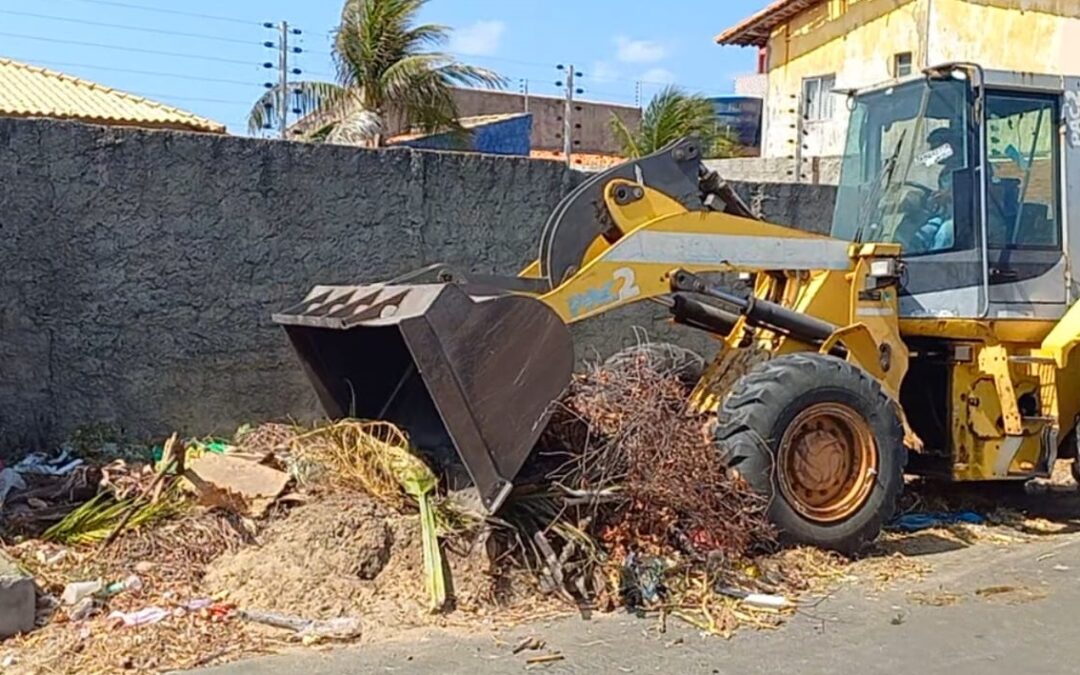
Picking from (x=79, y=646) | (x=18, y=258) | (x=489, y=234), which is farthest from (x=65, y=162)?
(x=79, y=646)

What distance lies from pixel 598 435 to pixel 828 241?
83.6 inches

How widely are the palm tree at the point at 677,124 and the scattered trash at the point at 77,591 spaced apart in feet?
66.9

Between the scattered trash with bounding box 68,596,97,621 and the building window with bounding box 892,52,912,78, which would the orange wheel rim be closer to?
the scattered trash with bounding box 68,596,97,621

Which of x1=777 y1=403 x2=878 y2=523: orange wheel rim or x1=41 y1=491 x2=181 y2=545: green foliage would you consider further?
x1=777 y1=403 x2=878 y2=523: orange wheel rim

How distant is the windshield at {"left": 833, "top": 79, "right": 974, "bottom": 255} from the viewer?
7766 mm

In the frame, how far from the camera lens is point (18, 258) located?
7535 millimetres

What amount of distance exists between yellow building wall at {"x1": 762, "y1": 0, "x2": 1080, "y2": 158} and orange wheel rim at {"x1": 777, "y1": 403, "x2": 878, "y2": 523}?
11000mm

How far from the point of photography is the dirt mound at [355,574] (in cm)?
560

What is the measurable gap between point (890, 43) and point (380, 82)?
10492 mm

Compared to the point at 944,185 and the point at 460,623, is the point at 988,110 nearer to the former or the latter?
the point at 944,185

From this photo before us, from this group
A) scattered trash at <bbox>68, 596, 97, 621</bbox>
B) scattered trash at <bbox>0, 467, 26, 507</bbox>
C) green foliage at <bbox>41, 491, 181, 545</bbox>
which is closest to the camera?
scattered trash at <bbox>68, 596, 97, 621</bbox>

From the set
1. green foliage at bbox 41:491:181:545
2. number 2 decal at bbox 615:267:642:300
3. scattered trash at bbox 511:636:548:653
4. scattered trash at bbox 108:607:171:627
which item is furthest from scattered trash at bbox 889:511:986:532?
scattered trash at bbox 108:607:171:627

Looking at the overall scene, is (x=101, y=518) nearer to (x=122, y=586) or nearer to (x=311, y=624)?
(x=122, y=586)

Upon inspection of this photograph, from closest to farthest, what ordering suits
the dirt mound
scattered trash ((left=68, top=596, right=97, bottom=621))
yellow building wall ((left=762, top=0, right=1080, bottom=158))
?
scattered trash ((left=68, top=596, right=97, bottom=621))
the dirt mound
yellow building wall ((left=762, top=0, right=1080, bottom=158))
